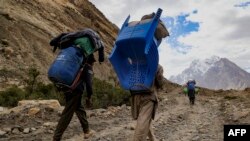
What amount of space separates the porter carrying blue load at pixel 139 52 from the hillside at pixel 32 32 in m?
15.5

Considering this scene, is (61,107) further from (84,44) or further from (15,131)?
(84,44)

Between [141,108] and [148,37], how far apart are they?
Answer: 111 centimetres

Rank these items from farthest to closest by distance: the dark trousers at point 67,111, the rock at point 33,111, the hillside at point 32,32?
the hillside at point 32,32 → the rock at point 33,111 → the dark trousers at point 67,111

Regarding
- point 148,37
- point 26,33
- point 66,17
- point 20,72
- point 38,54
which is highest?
point 66,17

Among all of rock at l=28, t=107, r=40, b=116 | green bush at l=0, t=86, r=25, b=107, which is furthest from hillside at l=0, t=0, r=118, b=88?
rock at l=28, t=107, r=40, b=116

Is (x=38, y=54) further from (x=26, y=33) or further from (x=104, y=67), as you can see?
(x=104, y=67)

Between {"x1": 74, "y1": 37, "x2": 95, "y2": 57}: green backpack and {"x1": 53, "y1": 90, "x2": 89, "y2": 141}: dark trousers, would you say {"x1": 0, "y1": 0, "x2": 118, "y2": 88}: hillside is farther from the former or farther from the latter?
{"x1": 74, "y1": 37, "x2": 95, "y2": 57}: green backpack

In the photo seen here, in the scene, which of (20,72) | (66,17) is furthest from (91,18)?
(20,72)

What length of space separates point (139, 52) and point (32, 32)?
28.1 metres

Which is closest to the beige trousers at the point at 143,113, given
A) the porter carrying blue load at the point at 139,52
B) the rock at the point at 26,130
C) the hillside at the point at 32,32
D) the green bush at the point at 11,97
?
the porter carrying blue load at the point at 139,52

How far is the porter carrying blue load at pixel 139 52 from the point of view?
18.1ft

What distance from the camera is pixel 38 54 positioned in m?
29.9

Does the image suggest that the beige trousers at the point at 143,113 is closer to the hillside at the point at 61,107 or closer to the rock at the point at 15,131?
the hillside at the point at 61,107

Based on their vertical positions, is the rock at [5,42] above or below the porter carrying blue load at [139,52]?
above
